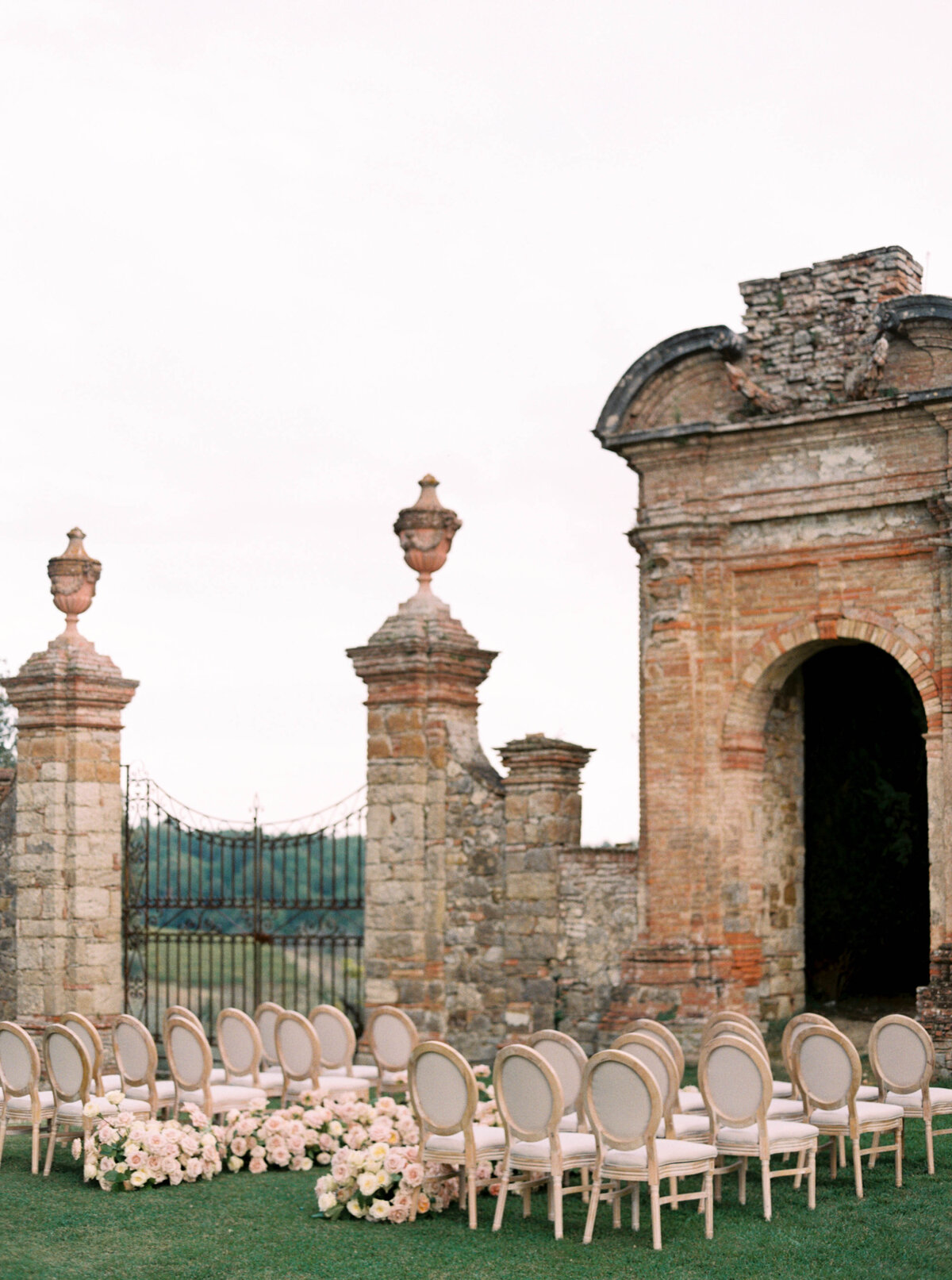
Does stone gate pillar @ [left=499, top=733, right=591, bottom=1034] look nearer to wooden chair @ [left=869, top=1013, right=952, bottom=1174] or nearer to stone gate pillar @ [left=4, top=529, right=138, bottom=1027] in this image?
stone gate pillar @ [left=4, top=529, right=138, bottom=1027]

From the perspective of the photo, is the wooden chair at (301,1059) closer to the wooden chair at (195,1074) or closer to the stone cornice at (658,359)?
the wooden chair at (195,1074)

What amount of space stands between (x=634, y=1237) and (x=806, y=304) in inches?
337

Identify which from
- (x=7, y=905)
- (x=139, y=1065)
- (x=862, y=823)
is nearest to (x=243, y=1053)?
(x=139, y=1065)

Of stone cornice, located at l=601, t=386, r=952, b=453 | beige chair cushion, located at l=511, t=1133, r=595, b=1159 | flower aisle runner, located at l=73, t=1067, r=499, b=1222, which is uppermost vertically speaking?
stone cornice, located at l=601, t=386, r=952, b=453

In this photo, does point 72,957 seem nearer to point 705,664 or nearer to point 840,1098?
point 705,664

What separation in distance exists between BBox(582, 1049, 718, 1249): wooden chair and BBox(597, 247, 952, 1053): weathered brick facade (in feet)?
19.3

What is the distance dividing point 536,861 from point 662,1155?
252 inches

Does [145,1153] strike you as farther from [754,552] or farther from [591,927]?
[754,552]

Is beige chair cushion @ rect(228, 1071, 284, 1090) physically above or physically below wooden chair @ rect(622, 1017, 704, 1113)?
below

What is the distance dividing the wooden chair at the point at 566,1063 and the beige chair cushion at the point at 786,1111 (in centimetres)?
104

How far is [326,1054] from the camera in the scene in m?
11.3

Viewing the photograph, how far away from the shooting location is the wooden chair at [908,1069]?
8.90 m

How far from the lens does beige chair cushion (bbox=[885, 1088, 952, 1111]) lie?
9094mm

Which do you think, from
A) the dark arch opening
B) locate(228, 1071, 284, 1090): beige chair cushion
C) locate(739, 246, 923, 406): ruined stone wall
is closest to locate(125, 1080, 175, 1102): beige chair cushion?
locate(228, 1071, 284, 1090): beige chair cushion
